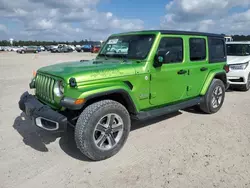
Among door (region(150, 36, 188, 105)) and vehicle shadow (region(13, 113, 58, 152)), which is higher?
door (region(150, 36, 188, 105))

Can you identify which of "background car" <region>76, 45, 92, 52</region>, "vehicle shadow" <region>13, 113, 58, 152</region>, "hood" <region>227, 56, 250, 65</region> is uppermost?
"background car" <region>76, 45, 92, 52</region>

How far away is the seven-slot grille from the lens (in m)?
3.27

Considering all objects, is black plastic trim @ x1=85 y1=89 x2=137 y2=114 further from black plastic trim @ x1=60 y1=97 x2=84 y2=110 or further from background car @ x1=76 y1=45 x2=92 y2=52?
background car @ x1=76 y1=45 x2=92 y2=52

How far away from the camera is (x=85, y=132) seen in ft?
9.72

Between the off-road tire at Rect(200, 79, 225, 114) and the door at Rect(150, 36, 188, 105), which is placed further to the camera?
the off-road tire at Rect(200, 79, 225, 114)

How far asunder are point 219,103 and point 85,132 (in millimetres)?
3897

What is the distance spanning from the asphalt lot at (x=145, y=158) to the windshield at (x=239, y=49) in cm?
482

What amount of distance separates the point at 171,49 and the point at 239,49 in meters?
6.07

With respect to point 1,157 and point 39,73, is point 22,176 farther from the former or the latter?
point 39,73

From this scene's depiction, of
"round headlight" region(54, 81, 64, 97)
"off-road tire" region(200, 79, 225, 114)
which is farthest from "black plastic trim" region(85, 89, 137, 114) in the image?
"off-road tire" region(200, 79, 225, 114)

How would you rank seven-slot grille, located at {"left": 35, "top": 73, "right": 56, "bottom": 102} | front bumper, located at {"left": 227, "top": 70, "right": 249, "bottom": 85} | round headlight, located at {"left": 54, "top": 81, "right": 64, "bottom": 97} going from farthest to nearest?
front bumper, located at {"left": 227, "top": 70, "right": 249, "bottom": 85} → seven-slot grille, located at {"left": 35, "top": 73, "right": 56, "bottom": 102} → round headlight, located at {"left": 54, "top": 81, "right": 64, "bottom": 97}

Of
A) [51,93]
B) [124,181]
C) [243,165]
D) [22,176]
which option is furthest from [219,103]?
[22,176]

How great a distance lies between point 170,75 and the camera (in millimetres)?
3996

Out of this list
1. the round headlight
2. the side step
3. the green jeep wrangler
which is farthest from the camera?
the side step
